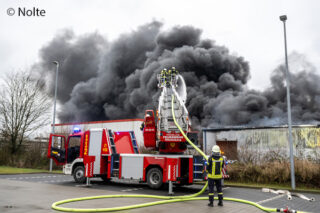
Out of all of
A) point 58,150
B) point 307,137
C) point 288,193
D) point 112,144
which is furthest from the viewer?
point 307,137

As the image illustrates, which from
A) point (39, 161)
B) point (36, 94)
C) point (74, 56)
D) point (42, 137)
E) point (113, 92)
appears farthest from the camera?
point (74, 56)

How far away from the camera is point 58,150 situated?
13.3 m

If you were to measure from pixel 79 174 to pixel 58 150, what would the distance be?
5.42ft

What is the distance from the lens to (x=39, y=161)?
897 inches

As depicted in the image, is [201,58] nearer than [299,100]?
No

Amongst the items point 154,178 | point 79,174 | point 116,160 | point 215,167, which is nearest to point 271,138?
point 154,178

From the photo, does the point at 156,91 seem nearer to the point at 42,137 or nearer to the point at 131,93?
the point at 131,93

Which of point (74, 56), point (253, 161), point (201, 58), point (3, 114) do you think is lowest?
point (253, 161)

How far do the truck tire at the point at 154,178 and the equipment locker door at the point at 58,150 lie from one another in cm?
461

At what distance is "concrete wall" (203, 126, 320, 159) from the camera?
17.9 meters

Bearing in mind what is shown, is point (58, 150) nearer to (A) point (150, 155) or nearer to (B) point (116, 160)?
(B) point (116, 160)

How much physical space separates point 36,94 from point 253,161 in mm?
21082

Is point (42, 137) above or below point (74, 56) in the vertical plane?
below

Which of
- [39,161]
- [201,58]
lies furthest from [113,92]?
[39,161]
